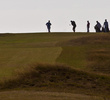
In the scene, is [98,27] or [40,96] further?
[98,27]

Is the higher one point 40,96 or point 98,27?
point 98,27

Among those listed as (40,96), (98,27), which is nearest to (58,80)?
(40,96)

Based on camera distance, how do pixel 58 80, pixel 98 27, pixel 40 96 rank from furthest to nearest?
pixel 98 27
pixel 58 80
pixel 40 96

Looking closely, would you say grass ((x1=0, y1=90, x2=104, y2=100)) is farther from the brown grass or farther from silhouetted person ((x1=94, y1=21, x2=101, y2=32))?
silhouetted person ((x1=94, y1=21, x2=101, y2=32))

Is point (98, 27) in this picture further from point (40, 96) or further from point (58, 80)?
point (40, 96)

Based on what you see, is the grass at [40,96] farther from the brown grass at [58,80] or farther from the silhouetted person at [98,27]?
the silhouetted person at [98,27]

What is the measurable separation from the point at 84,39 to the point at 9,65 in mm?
18247

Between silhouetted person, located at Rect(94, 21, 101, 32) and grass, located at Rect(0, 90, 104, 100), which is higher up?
silhouetted person, located at Rect(94, 21, 101, 32)

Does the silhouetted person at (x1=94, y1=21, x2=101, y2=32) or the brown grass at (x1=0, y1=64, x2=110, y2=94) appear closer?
the brown grass at (x1=0, y1=64, x2=110, y2=94)

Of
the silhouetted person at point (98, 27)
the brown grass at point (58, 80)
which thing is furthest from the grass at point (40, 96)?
the silhouetted person at point (98, 27)

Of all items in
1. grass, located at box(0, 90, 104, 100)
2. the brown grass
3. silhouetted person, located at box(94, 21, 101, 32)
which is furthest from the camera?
silhouetted person, located at box(94, 21, 101, 32)

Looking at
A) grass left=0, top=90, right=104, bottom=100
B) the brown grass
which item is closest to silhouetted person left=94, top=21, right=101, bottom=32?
the brown grass

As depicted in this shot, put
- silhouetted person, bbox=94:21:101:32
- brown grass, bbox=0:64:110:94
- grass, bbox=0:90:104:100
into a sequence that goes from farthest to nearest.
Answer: silhouetted person, bbox=94:21:101:32, brown grass, bbox=0:64:110:94, grass, bbox=0:90:104:100

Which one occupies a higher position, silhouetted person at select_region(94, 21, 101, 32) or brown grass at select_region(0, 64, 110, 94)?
silhouetted person at select_region(94, 21, 101, 32)
